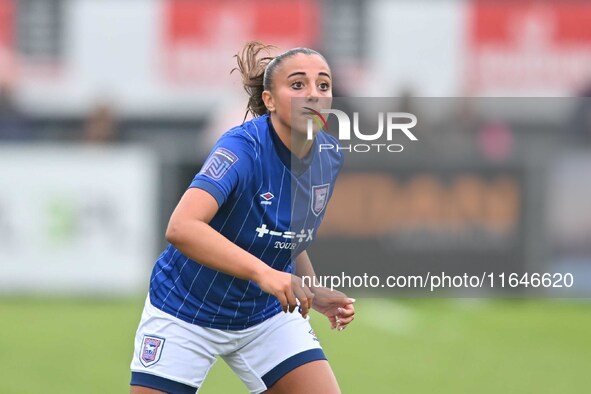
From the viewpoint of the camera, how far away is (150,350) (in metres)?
5.16

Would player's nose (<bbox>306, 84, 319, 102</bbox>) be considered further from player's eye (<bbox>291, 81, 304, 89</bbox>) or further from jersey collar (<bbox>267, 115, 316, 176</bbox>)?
jersey collar (<bbox>267, 115, 316, 176</bbox>)

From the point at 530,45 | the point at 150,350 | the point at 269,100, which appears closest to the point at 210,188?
the point at 269,100

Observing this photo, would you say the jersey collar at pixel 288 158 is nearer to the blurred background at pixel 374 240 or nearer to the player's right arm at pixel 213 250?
the player's right arm at pixel 213 250

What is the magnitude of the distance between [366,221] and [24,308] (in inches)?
129

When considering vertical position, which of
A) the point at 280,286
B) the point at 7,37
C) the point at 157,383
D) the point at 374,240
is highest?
the point at 7,37

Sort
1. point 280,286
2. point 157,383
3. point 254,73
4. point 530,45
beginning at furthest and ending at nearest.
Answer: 1. point 530,45
2. point 254,73
3. point 157,383
4. point 280,286

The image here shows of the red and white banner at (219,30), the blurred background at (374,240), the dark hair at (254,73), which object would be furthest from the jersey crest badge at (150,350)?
the red and white banner at (219,30)

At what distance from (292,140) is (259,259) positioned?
0.51 m

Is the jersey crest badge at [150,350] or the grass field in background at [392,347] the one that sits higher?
the grass field in background at [392,347]

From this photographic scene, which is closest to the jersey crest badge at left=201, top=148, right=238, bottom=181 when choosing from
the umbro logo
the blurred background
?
the umbro logo

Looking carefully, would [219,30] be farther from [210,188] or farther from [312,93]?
[210,188]

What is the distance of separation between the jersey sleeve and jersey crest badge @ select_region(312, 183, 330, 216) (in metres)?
0.36

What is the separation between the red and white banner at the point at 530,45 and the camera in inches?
947

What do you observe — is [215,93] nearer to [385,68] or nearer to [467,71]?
[385,68]
